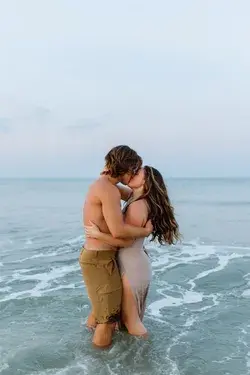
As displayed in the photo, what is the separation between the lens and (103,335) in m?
5.87

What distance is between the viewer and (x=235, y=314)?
23.2 feet

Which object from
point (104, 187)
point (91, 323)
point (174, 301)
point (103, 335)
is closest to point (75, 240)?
point (174, 301)

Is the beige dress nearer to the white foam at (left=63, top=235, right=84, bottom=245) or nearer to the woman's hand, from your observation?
the woman's hand

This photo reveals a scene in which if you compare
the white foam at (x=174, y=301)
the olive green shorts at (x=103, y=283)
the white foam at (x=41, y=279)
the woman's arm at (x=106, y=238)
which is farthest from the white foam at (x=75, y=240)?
the woman's arm at (x=106, y=238)

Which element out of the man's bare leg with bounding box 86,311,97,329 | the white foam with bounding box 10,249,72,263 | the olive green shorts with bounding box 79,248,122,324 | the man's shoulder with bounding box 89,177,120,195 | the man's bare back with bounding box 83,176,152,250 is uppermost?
the man's shoulder with bounding box 89,177,120,195

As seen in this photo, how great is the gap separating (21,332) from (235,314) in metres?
3.08

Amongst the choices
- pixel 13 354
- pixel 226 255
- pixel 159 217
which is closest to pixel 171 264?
pixel 226 255

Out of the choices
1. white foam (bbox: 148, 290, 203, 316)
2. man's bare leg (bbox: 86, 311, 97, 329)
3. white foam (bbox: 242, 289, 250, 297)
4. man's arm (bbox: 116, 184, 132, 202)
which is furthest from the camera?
white foam (bbox: 242, 289, 250, 297)

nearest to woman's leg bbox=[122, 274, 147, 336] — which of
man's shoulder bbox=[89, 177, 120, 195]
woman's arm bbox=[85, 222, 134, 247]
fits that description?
woman's arm bbox=[85, 222, 134, 247]

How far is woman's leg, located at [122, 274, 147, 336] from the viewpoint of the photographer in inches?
234

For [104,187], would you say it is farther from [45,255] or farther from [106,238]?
[45,255]

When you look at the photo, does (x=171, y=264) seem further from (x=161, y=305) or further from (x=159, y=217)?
(x=159, y=217)

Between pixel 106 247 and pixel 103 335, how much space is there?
3.50 ft

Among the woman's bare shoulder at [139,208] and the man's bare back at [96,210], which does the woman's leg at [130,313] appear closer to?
the man's bare back at [96,210]
